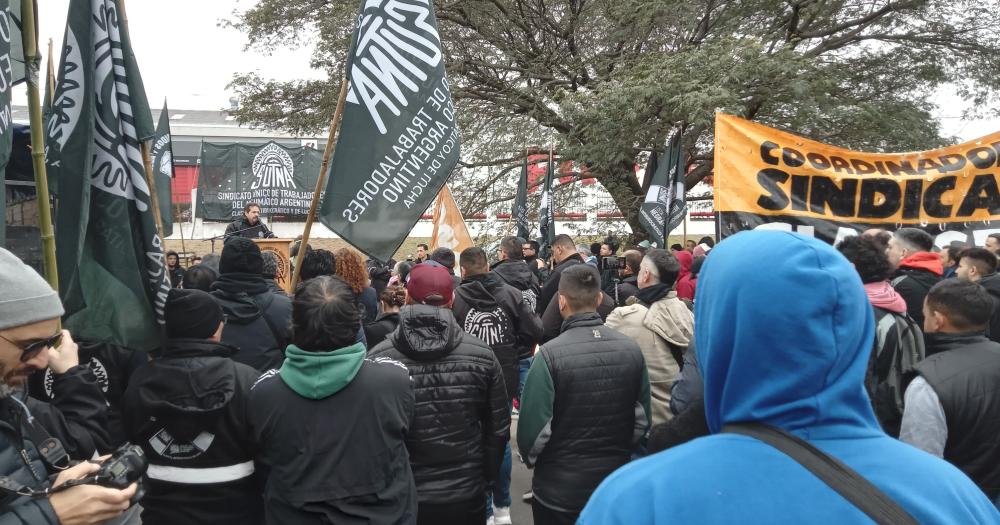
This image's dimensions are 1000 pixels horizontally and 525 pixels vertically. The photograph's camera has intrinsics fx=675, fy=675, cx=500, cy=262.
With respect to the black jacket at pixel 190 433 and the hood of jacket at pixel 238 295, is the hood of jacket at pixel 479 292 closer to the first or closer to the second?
the hood of jacket at pixel 238 295

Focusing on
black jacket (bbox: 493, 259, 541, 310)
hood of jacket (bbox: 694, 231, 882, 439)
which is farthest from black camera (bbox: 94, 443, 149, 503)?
black jacket (bbox: 493, 259, 541, 310)

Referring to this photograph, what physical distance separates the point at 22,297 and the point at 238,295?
215cm

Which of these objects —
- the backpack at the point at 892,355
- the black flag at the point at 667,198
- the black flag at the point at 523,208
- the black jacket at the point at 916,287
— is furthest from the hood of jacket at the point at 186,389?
the black flag at the point at 523,208

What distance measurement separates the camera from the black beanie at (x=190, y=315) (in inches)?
101

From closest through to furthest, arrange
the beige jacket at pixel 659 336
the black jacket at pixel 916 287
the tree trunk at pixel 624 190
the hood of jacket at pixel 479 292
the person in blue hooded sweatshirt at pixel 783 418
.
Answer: the person in blue hooded sweatshirt at pixel 783 418 → the beige jacket at pixel 659 336 → the black jacket at pixel 916 287 → the hood of jacket at pixel 479 292 → the tree trunk at pixel 624 190

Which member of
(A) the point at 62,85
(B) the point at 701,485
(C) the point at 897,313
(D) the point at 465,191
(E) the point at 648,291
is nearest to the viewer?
(B) the point at 701,485

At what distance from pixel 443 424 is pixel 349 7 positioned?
10606 millimetres

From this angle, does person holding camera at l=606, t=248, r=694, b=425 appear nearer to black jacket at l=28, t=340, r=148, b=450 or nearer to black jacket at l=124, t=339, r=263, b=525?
black jacket at l=124, t=339, r=263, b=525

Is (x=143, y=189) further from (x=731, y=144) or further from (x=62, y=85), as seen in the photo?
(x=731, y=144)

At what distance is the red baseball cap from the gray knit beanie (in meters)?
2.30

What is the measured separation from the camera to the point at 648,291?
4.12m

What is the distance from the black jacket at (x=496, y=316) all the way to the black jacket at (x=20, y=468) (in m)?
3.47

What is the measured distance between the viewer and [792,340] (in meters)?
1.00

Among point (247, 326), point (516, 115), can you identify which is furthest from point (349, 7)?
point (247, 326)
